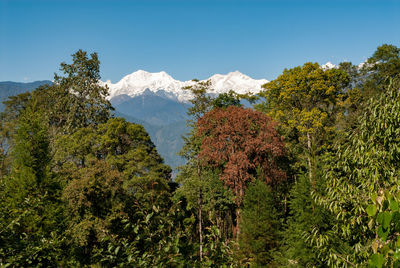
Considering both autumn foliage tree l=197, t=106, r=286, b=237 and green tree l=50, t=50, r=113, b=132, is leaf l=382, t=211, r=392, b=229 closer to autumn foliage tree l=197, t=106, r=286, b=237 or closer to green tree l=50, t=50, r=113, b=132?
autumn foliage tree l=197, t=106, r=286, b=237

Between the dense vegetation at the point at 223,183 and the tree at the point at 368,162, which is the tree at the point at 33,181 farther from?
the tree at the point at 368,162

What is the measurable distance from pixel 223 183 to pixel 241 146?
3.46m

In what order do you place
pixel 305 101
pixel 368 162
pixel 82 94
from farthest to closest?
1. pixel 82 94
2. pixel 305 101
3. pixel 368 162

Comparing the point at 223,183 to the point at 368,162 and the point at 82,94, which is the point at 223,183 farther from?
the point at 82,94

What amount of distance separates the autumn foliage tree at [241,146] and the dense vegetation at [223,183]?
0.32 ft

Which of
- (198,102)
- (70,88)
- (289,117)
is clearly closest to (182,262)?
(289,117)

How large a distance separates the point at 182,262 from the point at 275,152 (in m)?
17.3

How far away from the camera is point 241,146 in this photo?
1973cm

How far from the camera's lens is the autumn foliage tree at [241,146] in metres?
19.4

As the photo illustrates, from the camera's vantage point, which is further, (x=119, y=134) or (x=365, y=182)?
(x=119, y=134)

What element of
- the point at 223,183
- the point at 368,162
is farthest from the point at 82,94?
the point at 368,162

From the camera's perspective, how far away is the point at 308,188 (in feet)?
43.7

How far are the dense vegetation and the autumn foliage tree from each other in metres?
0.10

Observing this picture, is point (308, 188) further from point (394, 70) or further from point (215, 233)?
point (394, 70)
